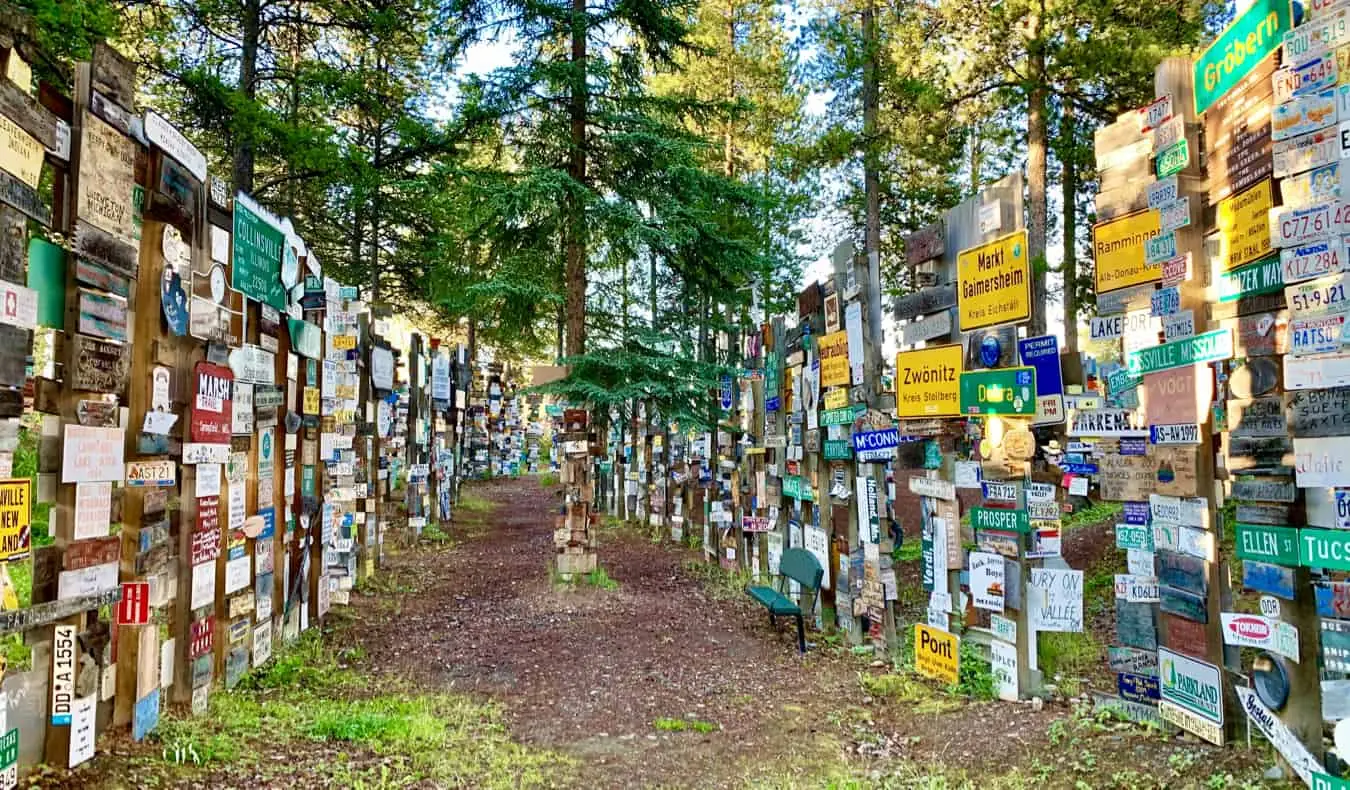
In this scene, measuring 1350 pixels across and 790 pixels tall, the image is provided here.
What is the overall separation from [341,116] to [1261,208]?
55.8 feet

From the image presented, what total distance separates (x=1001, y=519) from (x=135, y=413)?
18.7ft

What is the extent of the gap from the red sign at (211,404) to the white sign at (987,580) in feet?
18.1

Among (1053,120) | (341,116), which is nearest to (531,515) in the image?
(341,116)

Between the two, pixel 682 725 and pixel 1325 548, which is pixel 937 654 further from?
pixel 1325 548

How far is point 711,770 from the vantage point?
17.0ft

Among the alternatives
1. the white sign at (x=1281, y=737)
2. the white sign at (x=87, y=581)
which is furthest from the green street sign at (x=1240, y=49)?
the white sign at (x=87, y=581)

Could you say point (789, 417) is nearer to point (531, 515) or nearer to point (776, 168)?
point (776, 168)

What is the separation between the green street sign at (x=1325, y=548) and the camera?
3822 millimetres

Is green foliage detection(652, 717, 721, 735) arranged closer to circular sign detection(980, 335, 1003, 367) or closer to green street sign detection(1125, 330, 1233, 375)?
circular sign detection(980, 335, 1003, 367)

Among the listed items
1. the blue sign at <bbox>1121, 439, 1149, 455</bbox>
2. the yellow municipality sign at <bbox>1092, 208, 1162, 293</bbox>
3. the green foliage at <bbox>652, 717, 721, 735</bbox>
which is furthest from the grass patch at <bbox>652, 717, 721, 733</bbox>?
the blue sign at <bbox>1121, 439, 1149, 455</bbox>

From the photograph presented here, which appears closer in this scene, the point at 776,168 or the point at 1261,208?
the point at 1261,208

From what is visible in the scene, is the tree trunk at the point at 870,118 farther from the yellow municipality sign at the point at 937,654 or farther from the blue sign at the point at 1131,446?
the yellow municipality sign at the point at 937,654

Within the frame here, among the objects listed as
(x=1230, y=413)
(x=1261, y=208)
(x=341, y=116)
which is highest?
(x=341, y=116)

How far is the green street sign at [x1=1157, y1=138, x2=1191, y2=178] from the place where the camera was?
4.95m
